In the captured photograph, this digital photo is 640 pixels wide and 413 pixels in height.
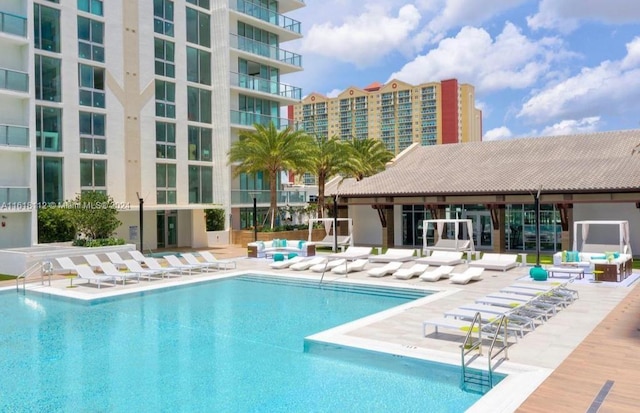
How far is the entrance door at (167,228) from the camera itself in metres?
34.9

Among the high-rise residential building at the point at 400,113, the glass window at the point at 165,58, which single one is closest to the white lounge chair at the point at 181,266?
the glass window at the point at 165,58

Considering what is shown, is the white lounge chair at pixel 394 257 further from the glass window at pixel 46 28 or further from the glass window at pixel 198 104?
the glass window at pixel 46 28

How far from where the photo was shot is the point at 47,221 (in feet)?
88.9

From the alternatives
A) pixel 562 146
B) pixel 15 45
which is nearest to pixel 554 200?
pixel 562 146

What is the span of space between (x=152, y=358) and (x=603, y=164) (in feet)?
87.0

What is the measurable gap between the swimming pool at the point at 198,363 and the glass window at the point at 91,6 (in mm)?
19357

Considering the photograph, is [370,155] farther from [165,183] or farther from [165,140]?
[165,183]

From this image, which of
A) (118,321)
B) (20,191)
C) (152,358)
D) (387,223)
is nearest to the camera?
(152,358)

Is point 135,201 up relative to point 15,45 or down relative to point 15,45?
down

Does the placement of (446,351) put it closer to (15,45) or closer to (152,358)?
(152,358)

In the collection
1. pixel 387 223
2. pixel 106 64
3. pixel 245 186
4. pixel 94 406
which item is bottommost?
pixel 94 406

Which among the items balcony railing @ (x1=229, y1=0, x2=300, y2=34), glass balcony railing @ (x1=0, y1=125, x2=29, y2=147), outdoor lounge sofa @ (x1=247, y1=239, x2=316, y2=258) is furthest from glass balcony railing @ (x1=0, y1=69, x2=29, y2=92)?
balcony railing @ (x1=229, y1=0, x2=300, y2=34)

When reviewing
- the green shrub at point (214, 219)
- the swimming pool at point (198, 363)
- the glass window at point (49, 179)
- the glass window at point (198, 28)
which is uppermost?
the glass window at point (198, 28)

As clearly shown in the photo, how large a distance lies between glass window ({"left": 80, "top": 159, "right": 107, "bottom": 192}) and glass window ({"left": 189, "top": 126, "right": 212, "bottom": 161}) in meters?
6.76
